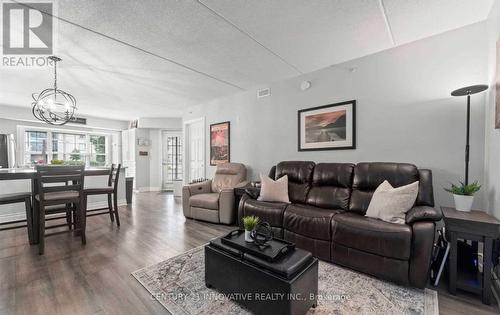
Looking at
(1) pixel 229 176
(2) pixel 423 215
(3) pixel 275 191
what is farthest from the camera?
(1) pixel 229 176

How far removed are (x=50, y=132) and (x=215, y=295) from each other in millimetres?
7240

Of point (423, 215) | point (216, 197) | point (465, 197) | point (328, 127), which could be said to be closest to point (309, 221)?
point (423, 215)

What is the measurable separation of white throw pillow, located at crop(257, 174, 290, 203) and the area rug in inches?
40.7

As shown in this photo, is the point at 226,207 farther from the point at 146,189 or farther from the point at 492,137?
the point at 146,189

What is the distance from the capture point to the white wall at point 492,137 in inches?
68.8

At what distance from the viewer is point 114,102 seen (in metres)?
4.86

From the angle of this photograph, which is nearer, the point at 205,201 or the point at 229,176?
the point at 205,201

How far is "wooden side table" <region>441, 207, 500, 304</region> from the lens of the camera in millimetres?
1528

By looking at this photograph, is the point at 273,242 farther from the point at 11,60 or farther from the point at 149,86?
the point at 11,60

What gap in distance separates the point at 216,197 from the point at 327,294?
2.21 m

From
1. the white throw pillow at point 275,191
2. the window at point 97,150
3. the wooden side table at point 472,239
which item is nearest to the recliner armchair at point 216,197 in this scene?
the white throw pillow at point 275,191

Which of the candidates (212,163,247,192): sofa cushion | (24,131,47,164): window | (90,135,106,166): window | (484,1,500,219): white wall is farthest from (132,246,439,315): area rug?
(90,135,106,166): window

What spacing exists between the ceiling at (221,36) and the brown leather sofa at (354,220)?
148 centimetres

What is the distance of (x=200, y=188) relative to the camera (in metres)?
3.84
